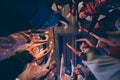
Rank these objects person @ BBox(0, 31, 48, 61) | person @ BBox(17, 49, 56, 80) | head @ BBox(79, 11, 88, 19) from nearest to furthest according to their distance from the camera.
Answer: person @ BBox(0, 31, 48, 61) < person @ BBox(17, 49, 56, 80) < head @ BBox(79, 11, 88, 19)

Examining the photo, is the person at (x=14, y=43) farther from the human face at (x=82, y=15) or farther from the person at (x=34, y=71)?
the human face at (x=82, y=15)

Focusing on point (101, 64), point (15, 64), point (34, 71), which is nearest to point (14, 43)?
point (15, 64)

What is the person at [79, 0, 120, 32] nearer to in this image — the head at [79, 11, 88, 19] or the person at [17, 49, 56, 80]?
the head at [79, 11, 88, 19]

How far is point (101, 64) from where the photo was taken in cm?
117

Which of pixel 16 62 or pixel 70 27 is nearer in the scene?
pixel 16 62

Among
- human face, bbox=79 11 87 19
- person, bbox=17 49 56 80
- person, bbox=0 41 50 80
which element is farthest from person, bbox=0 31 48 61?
human face, bbox=79 11 87 19

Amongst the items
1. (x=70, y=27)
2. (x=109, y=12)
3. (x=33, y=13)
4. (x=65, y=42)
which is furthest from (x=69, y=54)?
(x=33, y=13)

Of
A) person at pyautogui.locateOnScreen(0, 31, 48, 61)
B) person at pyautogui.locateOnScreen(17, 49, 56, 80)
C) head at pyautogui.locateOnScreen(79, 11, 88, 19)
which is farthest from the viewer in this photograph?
head at pyautogui.locateOnScreen(79, 11, 88, 19)

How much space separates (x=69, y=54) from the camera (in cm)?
191

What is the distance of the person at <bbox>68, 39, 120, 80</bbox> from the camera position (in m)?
1.12

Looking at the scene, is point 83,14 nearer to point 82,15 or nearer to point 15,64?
point 82,15

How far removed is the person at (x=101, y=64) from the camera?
3.67 ft

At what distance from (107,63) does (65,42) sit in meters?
0.80

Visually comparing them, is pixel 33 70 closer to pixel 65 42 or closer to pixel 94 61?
pixel 94 61
